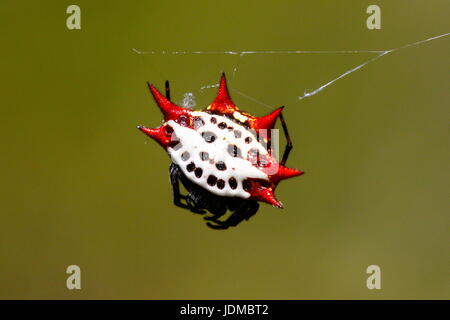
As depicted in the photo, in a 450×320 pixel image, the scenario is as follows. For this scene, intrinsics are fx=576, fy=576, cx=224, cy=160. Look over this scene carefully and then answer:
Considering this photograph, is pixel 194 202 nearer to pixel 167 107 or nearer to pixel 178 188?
pixel 178 188

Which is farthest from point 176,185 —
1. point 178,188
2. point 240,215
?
point 240,215

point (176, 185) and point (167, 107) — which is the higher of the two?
point (167, 107)

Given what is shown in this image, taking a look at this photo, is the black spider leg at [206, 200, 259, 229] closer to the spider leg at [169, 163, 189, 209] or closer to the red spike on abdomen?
the spider leg at [169, 163, 189, 209]

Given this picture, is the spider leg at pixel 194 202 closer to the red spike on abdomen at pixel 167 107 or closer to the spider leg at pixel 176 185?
the spider leg at pixel 176 185

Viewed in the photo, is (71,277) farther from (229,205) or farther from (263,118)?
(263,118)

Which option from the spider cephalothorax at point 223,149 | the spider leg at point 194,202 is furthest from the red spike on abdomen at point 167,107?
the spider leg at point 194,202

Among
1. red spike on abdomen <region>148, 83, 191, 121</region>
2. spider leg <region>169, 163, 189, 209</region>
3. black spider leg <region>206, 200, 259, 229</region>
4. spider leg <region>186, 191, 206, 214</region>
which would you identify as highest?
red spike on abdomen <region>148, 83, 191, 121</region>

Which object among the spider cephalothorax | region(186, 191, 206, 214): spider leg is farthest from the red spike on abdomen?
region(186, 191, 206, 214): spider leg
